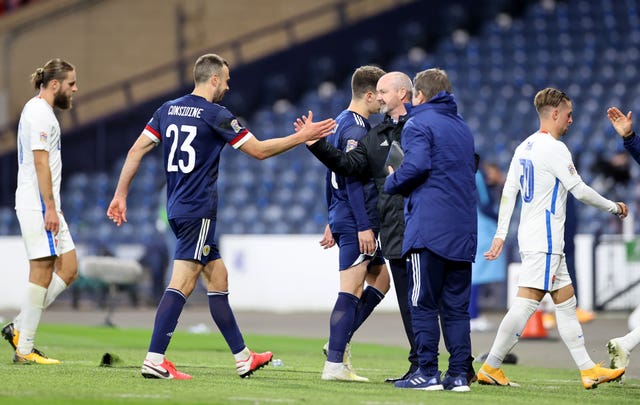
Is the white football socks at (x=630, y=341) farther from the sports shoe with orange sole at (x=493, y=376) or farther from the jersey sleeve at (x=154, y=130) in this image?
the jersey sleeve at (x=154, y=130)

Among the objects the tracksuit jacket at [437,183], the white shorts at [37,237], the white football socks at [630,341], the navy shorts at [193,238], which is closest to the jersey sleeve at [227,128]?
the navy shorts at [193,238]

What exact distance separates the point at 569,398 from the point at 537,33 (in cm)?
2228

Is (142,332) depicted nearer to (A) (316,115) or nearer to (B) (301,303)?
(B) (301,303)

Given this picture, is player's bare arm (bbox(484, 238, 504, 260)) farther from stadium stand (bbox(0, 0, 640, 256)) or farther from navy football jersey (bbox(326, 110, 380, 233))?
stadium stand (bbox(0, 0, 640, 256))

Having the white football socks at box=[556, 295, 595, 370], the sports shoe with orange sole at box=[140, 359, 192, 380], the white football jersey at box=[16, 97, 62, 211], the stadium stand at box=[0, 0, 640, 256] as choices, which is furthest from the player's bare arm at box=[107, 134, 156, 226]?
the stadium stand at box=[0, 0, 640, 256]

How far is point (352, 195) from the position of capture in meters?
8.35

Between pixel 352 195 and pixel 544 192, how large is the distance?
4.52ft

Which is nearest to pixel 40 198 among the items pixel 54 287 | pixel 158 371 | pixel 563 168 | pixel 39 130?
pixel 39 130

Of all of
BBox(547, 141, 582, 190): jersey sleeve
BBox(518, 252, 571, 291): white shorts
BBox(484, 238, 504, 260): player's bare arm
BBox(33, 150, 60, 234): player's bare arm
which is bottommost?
BBox(518, 252, 571, 291): white shorts

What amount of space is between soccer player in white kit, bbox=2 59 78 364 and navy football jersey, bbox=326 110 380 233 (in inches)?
89.8

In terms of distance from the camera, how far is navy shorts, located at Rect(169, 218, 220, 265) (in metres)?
8.28

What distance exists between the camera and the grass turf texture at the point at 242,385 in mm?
7074

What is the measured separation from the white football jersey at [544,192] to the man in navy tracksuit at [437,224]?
686mm

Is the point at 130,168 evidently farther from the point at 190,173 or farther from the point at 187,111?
the point at 187,111
